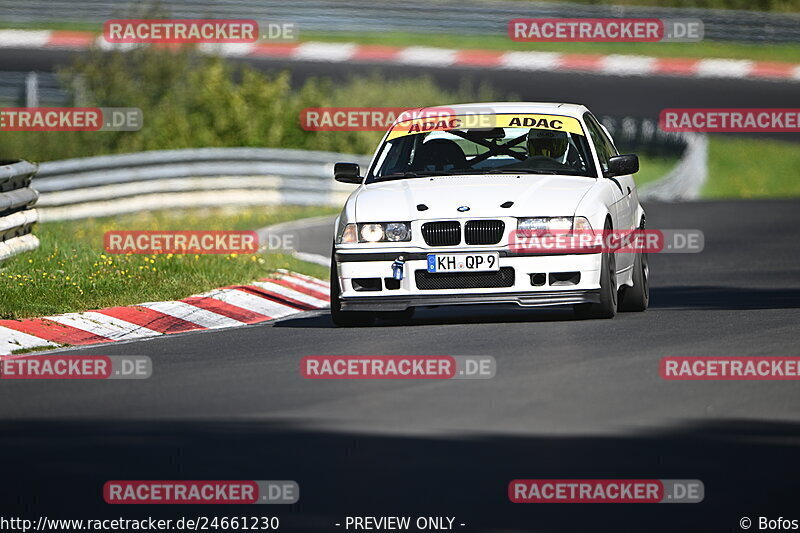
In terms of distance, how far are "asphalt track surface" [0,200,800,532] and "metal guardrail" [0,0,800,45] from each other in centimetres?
3076

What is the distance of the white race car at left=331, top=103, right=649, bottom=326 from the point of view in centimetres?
1163

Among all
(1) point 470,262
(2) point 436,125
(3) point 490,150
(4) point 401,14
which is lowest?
(1) point 470,262

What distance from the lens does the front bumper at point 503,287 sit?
1161cm

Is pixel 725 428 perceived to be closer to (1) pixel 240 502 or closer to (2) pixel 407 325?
(1) pixel 240 502

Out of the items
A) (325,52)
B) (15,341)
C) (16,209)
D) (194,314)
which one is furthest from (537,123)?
(325,52)

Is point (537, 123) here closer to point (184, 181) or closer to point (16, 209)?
point (16, 209)

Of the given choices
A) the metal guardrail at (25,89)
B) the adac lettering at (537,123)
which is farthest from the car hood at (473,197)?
the metal guardrail at (25,89)

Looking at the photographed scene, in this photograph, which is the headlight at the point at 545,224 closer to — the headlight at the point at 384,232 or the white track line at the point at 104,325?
the headlight at the point at 384,232

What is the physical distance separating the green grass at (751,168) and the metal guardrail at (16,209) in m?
20.6

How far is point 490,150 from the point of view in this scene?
13.1 metres

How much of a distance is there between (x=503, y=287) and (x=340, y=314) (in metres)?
1.28

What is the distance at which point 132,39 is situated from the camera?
33562mm

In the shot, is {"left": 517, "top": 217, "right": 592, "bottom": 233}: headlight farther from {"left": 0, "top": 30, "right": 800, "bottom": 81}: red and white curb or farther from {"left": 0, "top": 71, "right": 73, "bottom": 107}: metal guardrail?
{"left": 0, "top": 30, "right": 800, "bottom": 81}: red and white curb

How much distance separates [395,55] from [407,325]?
1234 inches
